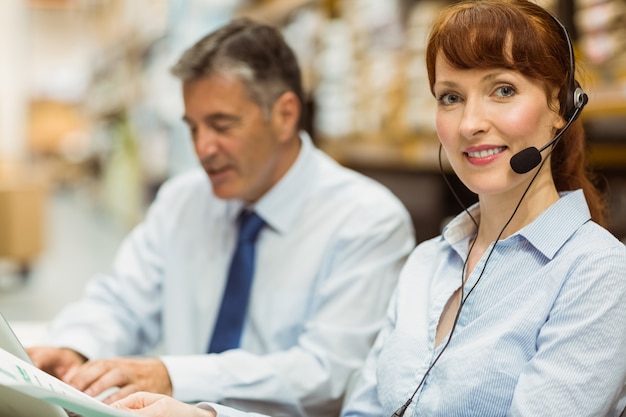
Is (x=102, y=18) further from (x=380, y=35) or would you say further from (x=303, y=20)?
(x=380, y=35)

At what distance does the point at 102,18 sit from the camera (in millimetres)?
8664

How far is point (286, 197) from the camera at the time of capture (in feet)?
6.13

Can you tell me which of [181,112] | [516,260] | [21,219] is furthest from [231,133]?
[21,219]

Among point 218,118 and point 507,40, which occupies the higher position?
point 507,40

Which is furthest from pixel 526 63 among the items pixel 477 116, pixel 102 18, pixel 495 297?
pixel 102 18

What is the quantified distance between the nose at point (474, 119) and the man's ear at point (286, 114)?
835 mm

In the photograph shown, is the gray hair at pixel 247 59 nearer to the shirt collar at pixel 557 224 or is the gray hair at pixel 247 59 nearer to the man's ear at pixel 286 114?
the man's ear at pixel 286 114

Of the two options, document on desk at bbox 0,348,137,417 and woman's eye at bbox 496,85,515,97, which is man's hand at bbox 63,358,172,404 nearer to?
document on desk at bbox 0,348,137,417

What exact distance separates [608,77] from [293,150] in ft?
2.45

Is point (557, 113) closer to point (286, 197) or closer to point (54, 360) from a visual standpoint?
point (286, 197)

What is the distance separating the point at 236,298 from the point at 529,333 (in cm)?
88

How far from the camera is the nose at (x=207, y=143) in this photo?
179cm

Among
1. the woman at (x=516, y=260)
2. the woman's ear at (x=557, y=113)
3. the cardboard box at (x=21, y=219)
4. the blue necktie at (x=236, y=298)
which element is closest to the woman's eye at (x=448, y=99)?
the woman at (x=516, y=260)

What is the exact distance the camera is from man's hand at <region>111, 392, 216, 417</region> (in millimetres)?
1085
